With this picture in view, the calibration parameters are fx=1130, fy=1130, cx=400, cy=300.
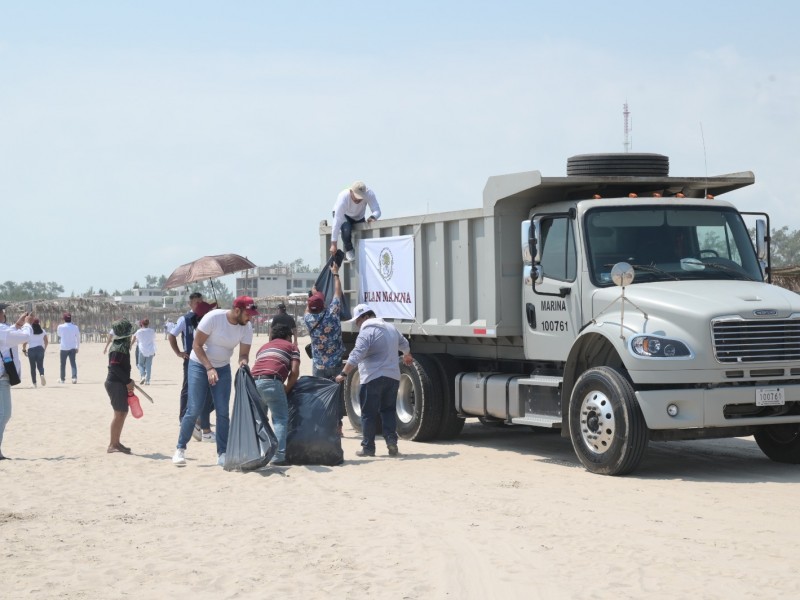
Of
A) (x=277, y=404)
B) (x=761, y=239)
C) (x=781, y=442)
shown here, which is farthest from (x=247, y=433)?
(x=761, y=239)

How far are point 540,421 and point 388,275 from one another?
137 inches

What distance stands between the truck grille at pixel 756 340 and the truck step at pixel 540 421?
6.96ft

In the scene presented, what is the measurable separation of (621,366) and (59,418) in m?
10.1

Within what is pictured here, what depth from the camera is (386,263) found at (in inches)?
581

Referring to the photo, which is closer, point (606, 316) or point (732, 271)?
point (606, 316)

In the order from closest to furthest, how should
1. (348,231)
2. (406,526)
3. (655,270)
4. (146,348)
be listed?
1. (406,526)
2. (655,270)
3. (348,231)
4. (146,348)

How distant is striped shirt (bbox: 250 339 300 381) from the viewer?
11.8 m

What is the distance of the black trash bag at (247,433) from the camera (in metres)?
11.5

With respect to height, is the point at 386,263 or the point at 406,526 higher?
the point at 386,263

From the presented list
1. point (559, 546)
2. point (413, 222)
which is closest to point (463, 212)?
point (413, 222)

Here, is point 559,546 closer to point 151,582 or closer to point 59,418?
point 151,582

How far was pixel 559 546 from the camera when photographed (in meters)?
7.79

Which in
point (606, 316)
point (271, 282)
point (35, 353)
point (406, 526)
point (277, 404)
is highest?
point (271, 282)

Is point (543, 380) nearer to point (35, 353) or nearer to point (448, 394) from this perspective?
point (448, 394)
